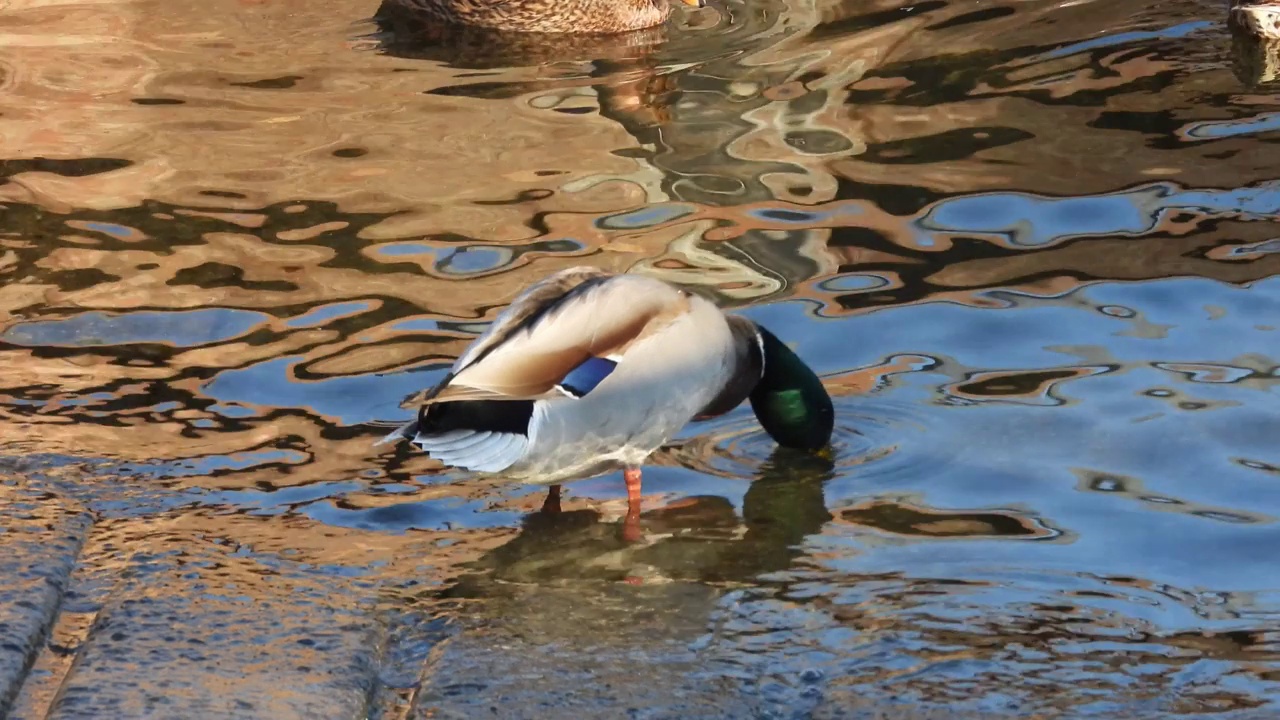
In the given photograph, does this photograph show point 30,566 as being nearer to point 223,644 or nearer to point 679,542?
point 223,644

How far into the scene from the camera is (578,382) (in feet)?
14.9

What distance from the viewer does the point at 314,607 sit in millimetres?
3789

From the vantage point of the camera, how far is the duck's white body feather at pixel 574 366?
437 centimetres

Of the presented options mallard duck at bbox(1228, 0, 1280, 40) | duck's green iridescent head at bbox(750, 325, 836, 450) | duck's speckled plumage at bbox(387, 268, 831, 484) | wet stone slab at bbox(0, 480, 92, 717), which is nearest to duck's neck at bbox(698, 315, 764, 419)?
duck's green iridescent head at bbox(750, 325, 836, 450)

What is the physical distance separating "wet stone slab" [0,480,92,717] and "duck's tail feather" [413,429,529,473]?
0.84 m

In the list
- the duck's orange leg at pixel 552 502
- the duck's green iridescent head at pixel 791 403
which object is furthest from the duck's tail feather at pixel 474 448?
the duck's green iridescent head at pixel 791 403

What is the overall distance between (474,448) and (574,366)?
1.16 feet

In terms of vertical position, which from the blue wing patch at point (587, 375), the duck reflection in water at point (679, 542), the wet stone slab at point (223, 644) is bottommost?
the duck reflection in water at point (679, 542)

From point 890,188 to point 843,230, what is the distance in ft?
1.74

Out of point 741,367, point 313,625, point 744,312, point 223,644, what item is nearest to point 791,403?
point 741,367

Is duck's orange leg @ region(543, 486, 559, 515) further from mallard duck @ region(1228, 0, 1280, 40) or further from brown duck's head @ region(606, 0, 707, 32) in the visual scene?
brown duck's head @ region(606, 0, 707, 32)

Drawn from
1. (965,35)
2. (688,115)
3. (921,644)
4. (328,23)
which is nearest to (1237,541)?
(921,644)

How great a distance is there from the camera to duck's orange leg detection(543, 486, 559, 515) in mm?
4807

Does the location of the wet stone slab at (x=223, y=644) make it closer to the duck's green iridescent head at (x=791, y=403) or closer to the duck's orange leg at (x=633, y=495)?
the duck's orange leg at (x=633, y=495)
